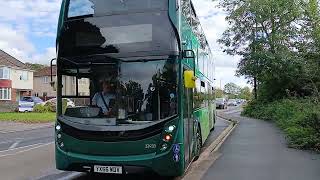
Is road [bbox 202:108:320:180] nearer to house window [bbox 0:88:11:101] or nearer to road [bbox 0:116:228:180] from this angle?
road [bbox 0:116:228:180]

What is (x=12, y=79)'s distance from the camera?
2552 inches

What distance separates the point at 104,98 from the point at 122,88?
1.25 feet

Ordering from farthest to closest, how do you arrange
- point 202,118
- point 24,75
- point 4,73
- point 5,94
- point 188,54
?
point 24,75 < point 5,94 < point 4,73 < point 202,118 < point 188,54

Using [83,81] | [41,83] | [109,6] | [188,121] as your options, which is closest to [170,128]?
[188,121]

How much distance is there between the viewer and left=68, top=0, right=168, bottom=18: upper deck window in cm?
884

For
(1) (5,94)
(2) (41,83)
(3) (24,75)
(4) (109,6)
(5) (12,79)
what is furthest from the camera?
(2) (41,83)

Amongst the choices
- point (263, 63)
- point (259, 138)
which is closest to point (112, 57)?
point (259, 138)

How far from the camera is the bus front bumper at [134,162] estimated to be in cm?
834

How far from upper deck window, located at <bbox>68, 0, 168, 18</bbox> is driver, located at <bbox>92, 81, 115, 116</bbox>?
139 centimetres

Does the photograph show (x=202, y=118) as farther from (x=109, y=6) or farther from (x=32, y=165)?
(x=109, y=6)

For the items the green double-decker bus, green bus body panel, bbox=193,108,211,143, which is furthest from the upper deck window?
green bus body panel, bbox=193,108,211,143

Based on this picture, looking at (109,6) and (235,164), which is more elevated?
(109,6)

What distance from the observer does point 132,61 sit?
866 centimetres

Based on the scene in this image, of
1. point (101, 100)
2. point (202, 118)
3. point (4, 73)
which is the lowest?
point (202, 118)
